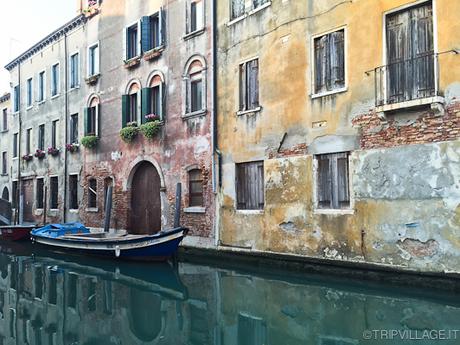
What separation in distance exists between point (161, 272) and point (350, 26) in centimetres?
619

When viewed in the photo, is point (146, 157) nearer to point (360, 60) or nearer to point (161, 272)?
point (161, 272)

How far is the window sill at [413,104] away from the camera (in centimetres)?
810

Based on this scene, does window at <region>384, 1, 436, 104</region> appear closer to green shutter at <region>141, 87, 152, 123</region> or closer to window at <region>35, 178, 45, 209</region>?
green shutter at <region>141, 87, 152, 123</region>

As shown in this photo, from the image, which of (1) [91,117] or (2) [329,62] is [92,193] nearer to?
(1) [91,117]

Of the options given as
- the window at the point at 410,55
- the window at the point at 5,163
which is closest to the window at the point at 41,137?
the window at the point at 5,163

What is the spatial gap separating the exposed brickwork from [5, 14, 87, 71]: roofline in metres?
13.1

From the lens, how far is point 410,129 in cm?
863

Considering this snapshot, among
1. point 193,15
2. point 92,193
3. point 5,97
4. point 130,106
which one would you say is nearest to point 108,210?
point 92,193

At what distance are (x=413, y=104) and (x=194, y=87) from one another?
6762 mm

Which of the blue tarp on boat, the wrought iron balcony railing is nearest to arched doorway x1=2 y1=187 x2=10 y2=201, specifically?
the blue tarp on boat

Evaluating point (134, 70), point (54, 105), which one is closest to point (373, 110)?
point (134, 70)

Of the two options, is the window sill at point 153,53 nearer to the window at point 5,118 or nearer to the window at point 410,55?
the window at point 410,55

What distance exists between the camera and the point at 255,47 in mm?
11734

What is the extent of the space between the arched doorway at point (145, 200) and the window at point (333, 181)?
6.02m
